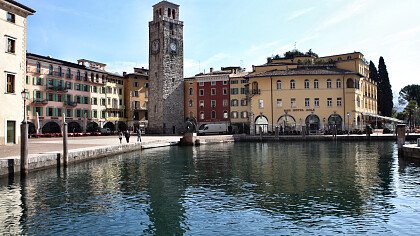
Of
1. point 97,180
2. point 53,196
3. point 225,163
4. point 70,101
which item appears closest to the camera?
point 53,196

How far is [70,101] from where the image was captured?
76750 mm

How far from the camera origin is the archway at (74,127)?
76.8 metres

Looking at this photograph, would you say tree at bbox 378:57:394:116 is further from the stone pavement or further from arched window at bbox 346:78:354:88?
the stone pavement

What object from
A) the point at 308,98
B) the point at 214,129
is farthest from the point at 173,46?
the point at 308,98

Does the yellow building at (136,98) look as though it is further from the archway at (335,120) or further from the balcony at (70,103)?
the archway at (335,120)

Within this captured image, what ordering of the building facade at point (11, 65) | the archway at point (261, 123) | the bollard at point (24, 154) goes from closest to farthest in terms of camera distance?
the bollard at point (24, 154)
the building facade at point (11, 65)
the archway at point (261, 123)

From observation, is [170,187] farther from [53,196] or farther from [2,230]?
[2,230]

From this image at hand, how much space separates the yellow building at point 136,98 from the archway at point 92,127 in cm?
1027

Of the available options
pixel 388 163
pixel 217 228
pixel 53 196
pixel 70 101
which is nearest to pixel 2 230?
pixel 53 196

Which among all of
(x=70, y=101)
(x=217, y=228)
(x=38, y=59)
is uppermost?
(x=38, y=59)

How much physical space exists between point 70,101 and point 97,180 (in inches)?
2339

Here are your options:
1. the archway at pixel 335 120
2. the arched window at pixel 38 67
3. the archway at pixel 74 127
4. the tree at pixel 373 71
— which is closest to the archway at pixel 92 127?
the archway at pixel 74 127

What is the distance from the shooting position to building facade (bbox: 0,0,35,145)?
35094 mm

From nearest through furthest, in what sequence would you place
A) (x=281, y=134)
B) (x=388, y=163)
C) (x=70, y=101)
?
1. (x=388, y=163)
2. (x=281, y=134)
3. (x=70, y=101)
